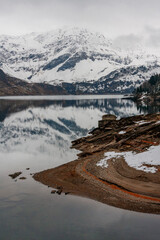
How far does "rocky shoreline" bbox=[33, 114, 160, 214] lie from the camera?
24.1 m

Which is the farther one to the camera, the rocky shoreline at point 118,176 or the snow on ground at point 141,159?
the snow on ground at point 141,159

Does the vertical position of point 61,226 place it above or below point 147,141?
below

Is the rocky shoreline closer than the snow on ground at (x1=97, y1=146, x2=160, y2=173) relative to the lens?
Yes

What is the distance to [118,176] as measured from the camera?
29.2m

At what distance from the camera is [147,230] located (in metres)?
19.4

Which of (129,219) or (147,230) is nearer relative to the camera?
(147,230)

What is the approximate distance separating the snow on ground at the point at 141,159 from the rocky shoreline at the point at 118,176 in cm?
11

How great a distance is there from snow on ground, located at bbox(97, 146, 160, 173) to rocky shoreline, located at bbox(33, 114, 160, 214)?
114mm

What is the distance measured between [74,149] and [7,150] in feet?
43.1

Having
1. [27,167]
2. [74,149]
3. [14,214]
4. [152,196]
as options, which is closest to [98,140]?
[74,149]

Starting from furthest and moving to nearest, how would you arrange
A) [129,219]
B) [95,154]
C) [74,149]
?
1. [74,149]
2. [95,154]
3. [129,219]

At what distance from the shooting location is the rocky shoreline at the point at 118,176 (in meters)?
24.1

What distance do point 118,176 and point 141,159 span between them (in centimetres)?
557

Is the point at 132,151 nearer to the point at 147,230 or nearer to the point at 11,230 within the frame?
the point at 147,230
